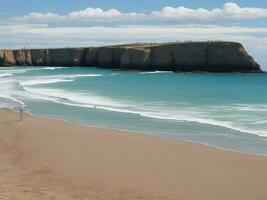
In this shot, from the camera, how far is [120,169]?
14711 mm

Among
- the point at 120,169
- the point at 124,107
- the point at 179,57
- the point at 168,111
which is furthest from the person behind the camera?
the point at 179,57

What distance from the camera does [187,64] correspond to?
74.3 m

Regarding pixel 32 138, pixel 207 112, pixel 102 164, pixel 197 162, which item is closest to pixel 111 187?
pixel 102 164

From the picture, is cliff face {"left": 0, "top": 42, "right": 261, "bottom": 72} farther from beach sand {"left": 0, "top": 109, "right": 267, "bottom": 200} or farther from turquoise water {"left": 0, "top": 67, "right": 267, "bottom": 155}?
beach sand {"left": 0, "top": 109, "right": 267, "bottom": 200}

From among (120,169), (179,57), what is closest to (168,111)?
(120,169)

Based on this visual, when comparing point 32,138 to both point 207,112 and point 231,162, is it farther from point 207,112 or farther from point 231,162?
point 207,112

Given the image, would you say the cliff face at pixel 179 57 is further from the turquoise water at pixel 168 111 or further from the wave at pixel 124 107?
the wave at pixel 124 107

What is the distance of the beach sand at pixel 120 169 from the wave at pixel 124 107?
4.64 meters

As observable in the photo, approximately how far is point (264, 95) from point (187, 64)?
3324 centimetres

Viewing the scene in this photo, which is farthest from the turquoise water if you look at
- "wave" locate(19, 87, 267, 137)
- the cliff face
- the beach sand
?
the cliff face

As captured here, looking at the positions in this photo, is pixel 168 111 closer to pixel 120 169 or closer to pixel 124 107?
pixel 124 107

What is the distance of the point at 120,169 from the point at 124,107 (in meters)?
16.4

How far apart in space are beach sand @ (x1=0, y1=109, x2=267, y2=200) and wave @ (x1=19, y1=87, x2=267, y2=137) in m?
4.64

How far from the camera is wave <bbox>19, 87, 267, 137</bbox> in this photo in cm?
2347
